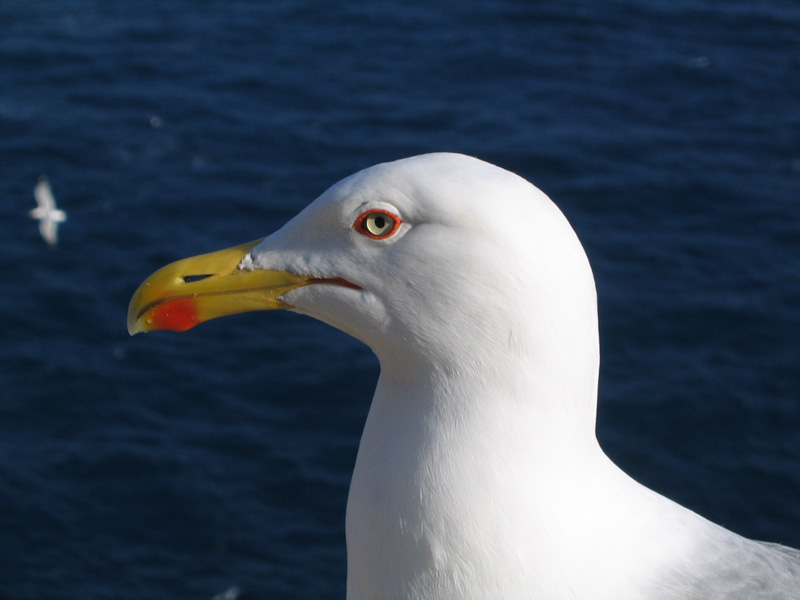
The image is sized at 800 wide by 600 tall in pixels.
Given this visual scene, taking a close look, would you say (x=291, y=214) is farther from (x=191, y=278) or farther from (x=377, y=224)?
(x=377, y=224)

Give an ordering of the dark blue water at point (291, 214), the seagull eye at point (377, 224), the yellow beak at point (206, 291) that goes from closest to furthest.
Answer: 1. the seagull eye at point (377, 224)
2. the yellow beak at point (206, 291)
3. the dark blue water at point (291, 214)

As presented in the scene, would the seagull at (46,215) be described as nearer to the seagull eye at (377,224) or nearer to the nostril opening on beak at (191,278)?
the nostril opening on beak at (191,278)

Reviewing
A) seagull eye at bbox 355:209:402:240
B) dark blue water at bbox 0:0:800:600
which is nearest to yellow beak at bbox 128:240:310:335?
seagull eye at bbox 355:209:402:240

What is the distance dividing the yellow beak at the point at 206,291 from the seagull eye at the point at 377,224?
28 centimetres

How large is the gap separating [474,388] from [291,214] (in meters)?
10.2

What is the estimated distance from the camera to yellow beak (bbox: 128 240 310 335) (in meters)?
3.85

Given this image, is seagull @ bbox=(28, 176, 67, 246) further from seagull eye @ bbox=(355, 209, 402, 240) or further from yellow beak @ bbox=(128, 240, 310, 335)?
seagull eye @ bbox=(355, 209, 402, 240)

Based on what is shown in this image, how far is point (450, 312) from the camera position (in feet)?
11.5

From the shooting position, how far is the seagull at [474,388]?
3.43 m

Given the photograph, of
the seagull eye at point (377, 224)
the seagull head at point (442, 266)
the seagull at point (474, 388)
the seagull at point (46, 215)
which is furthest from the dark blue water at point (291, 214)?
the seagull eye at point (377, 224)

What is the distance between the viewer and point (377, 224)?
3.61 meters

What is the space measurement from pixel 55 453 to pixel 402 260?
27.6ft

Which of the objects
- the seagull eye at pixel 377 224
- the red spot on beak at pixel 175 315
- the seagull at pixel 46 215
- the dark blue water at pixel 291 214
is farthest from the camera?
the seagull at pixel 46 215

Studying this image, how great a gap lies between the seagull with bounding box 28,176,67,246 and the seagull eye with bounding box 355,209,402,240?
10.3 meters
